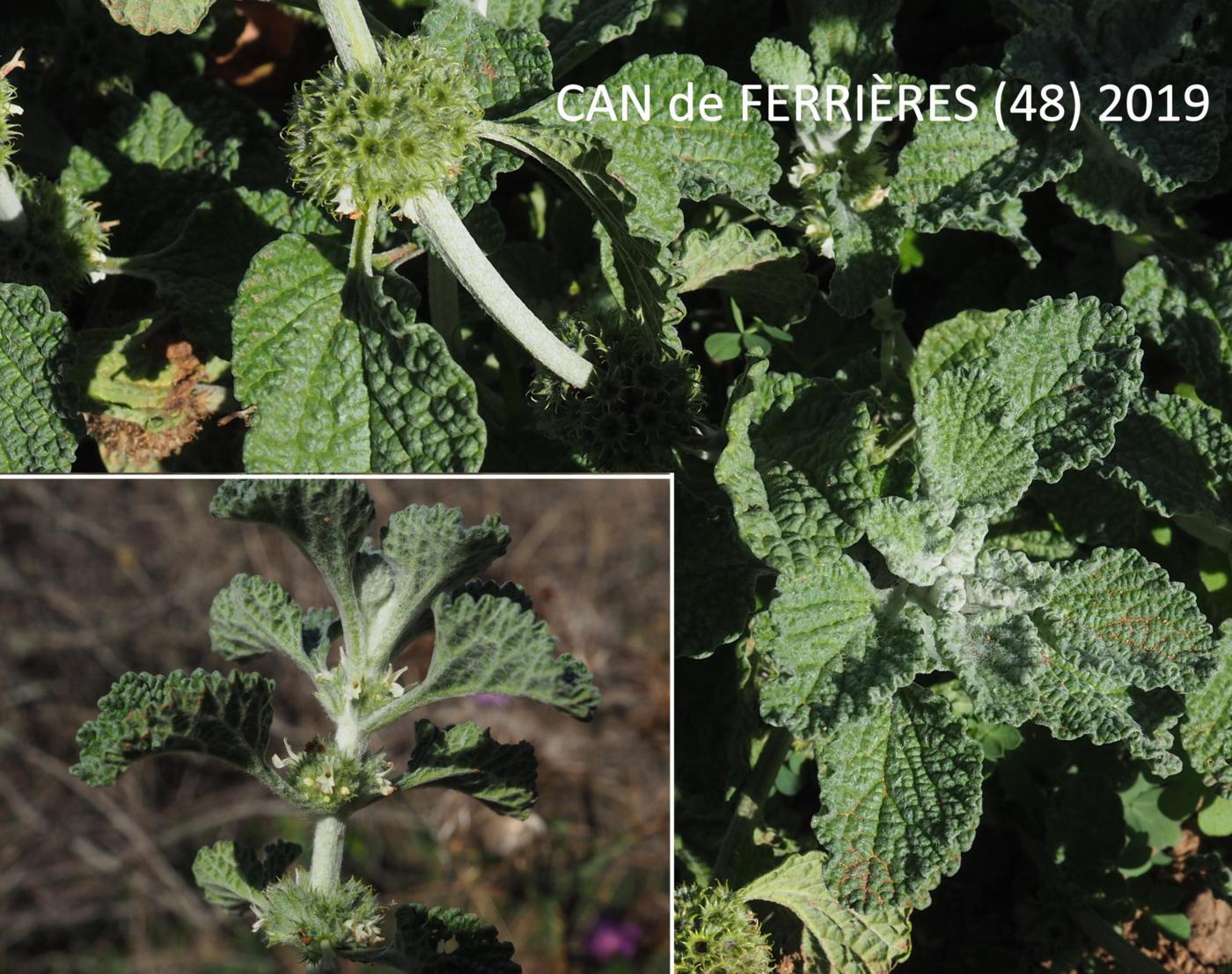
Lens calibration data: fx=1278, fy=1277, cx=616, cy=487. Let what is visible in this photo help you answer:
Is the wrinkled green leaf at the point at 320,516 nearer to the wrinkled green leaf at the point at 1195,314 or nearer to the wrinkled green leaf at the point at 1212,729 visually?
the wrinkled green leaf at the point at 1212,729

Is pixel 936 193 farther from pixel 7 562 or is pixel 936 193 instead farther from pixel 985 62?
pixel 7 562

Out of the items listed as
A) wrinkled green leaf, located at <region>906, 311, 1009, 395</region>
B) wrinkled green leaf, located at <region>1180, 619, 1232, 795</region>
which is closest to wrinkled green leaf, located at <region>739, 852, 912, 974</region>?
wrinkled green leaf, located at <region>1180, 619, 1232, 795</region>

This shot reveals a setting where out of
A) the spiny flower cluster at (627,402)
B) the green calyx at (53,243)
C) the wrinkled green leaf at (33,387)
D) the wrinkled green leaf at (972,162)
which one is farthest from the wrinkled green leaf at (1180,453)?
the green calyx at (53,243)

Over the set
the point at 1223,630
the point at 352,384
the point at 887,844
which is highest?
the point at 352,384

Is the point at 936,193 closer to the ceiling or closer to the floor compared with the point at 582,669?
closer to the ceiling

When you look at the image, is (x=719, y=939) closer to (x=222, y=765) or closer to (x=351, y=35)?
(x=351, y=35)

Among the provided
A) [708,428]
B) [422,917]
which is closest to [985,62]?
[708,428]

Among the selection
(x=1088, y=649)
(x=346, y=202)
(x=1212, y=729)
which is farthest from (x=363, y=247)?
(x=1212, y=729)
